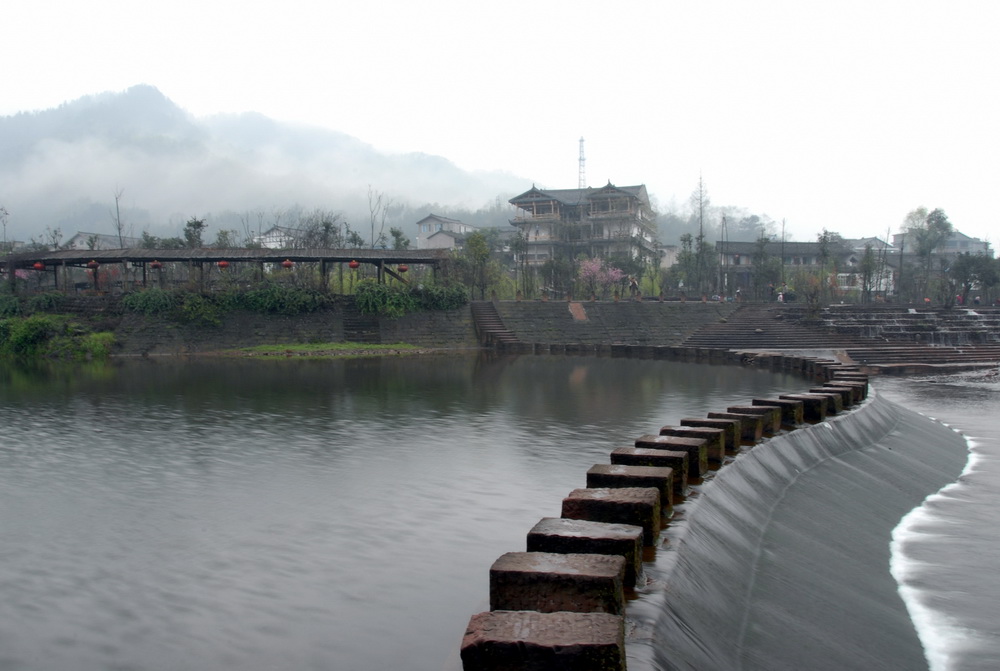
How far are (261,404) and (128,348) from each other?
59.1ft

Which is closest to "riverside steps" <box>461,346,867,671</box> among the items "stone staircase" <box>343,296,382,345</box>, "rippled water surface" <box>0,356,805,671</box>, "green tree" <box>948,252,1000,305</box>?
"rippled water surface" <box>0,356,805,671</box>

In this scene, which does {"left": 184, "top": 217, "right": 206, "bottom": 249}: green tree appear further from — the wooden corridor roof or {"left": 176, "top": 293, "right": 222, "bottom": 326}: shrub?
{"left": 176, "top": 293, "right": 222, "bottom": 326}: shrub

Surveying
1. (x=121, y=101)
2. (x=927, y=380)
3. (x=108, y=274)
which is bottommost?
(x=927, y=380)

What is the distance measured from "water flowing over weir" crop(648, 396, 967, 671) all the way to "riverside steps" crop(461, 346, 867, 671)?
342mm

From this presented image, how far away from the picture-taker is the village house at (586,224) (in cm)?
6147

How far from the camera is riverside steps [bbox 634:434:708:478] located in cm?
762

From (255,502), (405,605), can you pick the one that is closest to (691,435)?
(405,605)

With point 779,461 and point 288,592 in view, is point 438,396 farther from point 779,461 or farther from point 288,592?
point 288,592

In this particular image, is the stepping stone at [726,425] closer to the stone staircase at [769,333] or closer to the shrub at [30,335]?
the stone staircase at [769,333]

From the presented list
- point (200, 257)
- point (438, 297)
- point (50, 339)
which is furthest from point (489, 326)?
point (50, 339)

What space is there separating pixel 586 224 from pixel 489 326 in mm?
28991

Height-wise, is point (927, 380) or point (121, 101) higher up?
point (121, 101)

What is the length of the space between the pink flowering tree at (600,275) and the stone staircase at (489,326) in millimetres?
13545

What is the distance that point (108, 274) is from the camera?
4197 centimetres
